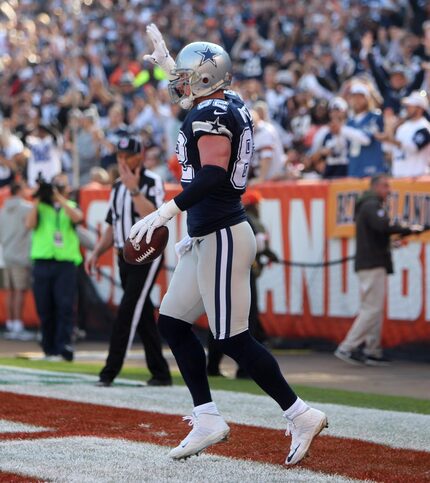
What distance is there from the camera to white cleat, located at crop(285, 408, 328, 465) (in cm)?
552

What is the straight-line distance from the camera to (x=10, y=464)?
5488 mm

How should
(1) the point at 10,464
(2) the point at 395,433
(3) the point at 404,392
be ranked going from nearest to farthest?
(1) the point at 10,464 → (2) the point at 395,433 → (3) the point at 404,392

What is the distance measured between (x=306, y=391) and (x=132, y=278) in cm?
161

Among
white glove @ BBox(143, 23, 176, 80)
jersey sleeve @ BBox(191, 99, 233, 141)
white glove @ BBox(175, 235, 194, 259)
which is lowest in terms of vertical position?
white glove @ BBox(175, 235, 194, 259)

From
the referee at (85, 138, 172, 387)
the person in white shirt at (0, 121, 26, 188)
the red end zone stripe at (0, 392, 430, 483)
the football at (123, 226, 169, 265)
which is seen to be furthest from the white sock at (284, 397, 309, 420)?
the person in white shirt at (0, 121, 26, 188)

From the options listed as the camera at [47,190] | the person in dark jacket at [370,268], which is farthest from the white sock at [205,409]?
the camera at [47,190]

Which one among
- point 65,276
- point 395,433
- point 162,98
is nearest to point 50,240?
point 65,276

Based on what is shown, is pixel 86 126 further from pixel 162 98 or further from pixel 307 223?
pixel 307 223

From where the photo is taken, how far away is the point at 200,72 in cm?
581

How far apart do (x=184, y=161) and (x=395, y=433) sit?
2.07 m

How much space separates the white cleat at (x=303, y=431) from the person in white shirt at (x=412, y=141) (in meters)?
7.10

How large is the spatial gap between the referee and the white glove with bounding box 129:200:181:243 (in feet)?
10.5

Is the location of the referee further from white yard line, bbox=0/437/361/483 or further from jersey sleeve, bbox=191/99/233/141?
jersey sleeve, bbox=191/99/233/141

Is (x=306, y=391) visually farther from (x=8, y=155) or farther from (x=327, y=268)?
(x=8, y=155)
